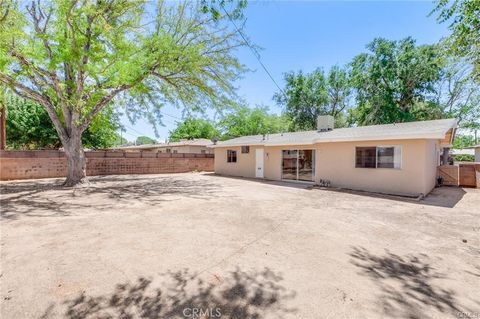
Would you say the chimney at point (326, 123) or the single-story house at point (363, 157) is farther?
the chimney at point (326, 123)

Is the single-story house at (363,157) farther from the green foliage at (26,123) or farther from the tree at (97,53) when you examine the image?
the green foliage at (26,123)

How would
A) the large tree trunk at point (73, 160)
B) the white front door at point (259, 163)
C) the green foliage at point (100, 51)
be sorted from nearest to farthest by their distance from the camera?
the green foliage at point (100, 51) → the large tree trunk at point (73, 160) → the white front door at point (259, 163)

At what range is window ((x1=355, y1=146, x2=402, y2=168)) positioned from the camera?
10.0m

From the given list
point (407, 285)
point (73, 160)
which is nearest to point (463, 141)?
point (407, 285)

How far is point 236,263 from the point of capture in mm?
3605

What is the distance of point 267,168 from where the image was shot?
1544 cm

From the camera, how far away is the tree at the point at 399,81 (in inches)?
872

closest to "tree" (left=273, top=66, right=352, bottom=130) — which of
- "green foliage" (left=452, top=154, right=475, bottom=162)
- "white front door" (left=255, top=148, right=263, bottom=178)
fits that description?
"white front door" (left=255, top=148, right=263, bottom=178)

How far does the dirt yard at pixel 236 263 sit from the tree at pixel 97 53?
5.48 meters

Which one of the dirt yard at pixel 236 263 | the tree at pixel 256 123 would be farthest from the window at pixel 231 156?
the tree at pixel 256 123

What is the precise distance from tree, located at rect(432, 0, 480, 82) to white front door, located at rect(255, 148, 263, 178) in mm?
11311

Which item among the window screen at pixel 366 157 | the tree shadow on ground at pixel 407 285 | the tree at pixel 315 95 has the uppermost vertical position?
the tree at pixel 315 95

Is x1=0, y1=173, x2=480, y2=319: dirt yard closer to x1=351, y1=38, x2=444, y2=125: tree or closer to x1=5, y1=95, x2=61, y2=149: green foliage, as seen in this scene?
x1=5, y1=95, x2=61, y2=149: green foliage

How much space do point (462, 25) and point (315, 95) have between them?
24.2 m
